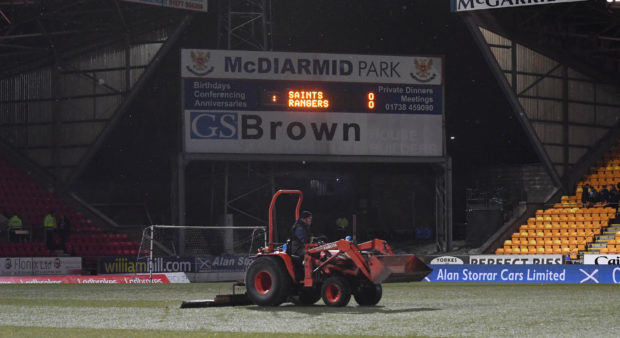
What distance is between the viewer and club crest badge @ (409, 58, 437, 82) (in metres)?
39.3

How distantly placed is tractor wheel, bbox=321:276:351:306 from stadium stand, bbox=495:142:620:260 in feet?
71.4

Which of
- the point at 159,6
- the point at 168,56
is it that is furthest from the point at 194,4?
the point at 168,56

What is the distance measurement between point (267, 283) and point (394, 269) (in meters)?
2.65

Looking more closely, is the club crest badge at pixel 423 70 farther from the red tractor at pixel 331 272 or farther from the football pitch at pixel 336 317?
the red tractor at pixel 331 272

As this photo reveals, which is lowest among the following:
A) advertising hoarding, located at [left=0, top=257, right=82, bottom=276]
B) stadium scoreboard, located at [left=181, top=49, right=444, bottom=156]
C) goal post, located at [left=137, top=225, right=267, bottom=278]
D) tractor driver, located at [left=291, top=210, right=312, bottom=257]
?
advertising hoarding, located at [left=0, top=257, right=82, bottom=276]

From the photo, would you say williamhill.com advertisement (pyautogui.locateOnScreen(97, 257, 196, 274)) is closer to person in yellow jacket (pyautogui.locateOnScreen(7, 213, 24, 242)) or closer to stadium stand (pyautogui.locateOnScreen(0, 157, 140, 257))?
stadium stand (pyautogui.locateOnScreen(0, 157, 140, 257))

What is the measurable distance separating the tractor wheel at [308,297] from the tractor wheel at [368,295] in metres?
0.77

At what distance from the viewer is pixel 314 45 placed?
42906 mm

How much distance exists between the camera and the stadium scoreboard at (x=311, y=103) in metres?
37.7

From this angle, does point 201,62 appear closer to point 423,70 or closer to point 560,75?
point 423,70

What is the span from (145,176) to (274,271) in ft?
92.6

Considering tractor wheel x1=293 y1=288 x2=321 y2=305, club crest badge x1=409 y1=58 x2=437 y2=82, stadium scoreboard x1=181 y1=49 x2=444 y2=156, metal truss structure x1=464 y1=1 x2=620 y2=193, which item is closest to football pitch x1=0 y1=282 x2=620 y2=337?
tractor wheel x1=293 y1=288 x2=321 y2=305

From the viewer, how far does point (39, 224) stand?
132ft

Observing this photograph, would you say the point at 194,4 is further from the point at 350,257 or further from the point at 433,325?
the point at 433,325
